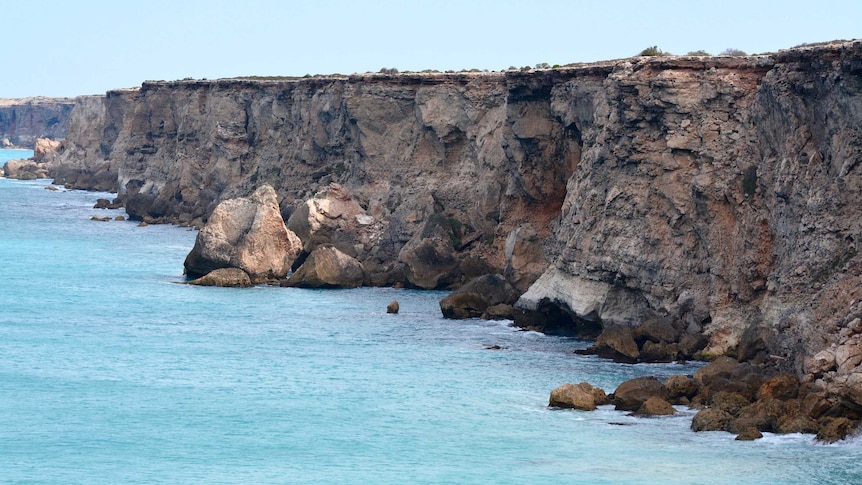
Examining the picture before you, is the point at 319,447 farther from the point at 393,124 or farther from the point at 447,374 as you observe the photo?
the point at 393,124

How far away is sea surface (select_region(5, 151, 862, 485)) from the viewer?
3084 cm

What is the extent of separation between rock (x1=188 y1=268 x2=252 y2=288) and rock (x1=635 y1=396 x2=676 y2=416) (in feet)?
103

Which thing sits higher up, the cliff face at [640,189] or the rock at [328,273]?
the cliff face at [640,189]

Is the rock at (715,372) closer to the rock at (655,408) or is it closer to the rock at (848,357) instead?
the rock at (655,408)

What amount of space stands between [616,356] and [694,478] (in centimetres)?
1366

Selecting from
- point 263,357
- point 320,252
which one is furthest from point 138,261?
point 263,357

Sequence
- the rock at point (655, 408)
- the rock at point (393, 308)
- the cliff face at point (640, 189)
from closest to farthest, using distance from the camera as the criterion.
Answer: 1. the rock at point (655, 408)
2. the cliff face at point (640, 189)
3. the rock at point (393, 308)

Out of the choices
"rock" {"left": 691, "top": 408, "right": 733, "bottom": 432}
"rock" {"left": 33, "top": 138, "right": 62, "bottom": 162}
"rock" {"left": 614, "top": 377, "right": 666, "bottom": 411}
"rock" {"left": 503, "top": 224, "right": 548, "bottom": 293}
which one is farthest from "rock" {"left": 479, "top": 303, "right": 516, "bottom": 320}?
"rock" {"left": 33, "top": 138, "right": 62, "bottom": 162}

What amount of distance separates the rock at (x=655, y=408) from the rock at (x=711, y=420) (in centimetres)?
151

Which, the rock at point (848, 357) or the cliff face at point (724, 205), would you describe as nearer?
the rock at point (848, 357)

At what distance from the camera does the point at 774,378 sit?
111ft

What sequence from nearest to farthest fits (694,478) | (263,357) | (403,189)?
(694,478) → (263,357) → (403,189)

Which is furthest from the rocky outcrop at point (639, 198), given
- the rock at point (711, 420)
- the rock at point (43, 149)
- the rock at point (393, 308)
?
the rock at point (43, 149)

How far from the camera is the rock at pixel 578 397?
118ft
